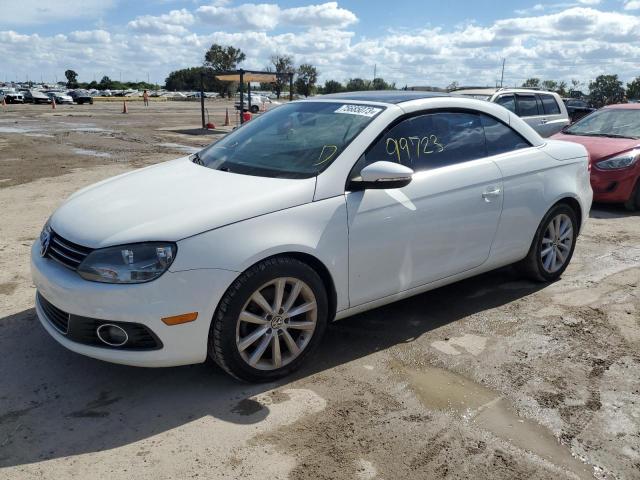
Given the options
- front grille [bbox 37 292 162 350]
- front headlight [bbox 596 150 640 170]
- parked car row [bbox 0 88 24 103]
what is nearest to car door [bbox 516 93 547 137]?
front headlight [bbox 596 150 640 170]

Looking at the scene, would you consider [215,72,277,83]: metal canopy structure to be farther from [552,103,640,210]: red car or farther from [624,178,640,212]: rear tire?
[624,178,640,212]: rear tire

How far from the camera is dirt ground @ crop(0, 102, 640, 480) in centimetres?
271

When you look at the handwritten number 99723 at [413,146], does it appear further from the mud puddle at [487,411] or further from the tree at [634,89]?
the tree at [634,89]

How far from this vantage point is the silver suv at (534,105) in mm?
11664

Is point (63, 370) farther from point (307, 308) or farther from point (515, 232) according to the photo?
point (515, 232)

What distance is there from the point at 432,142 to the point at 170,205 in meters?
1.89

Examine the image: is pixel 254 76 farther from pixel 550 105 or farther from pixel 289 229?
pixel 289 229

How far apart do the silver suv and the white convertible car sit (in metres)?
7.42

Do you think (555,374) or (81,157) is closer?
(555,374)

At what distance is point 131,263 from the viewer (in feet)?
9.80

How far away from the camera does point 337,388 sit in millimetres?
3357

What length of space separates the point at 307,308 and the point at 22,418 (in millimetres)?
1620

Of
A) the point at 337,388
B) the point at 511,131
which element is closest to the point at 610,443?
the point at 337,388

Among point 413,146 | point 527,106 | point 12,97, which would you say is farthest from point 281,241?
point 12,97
